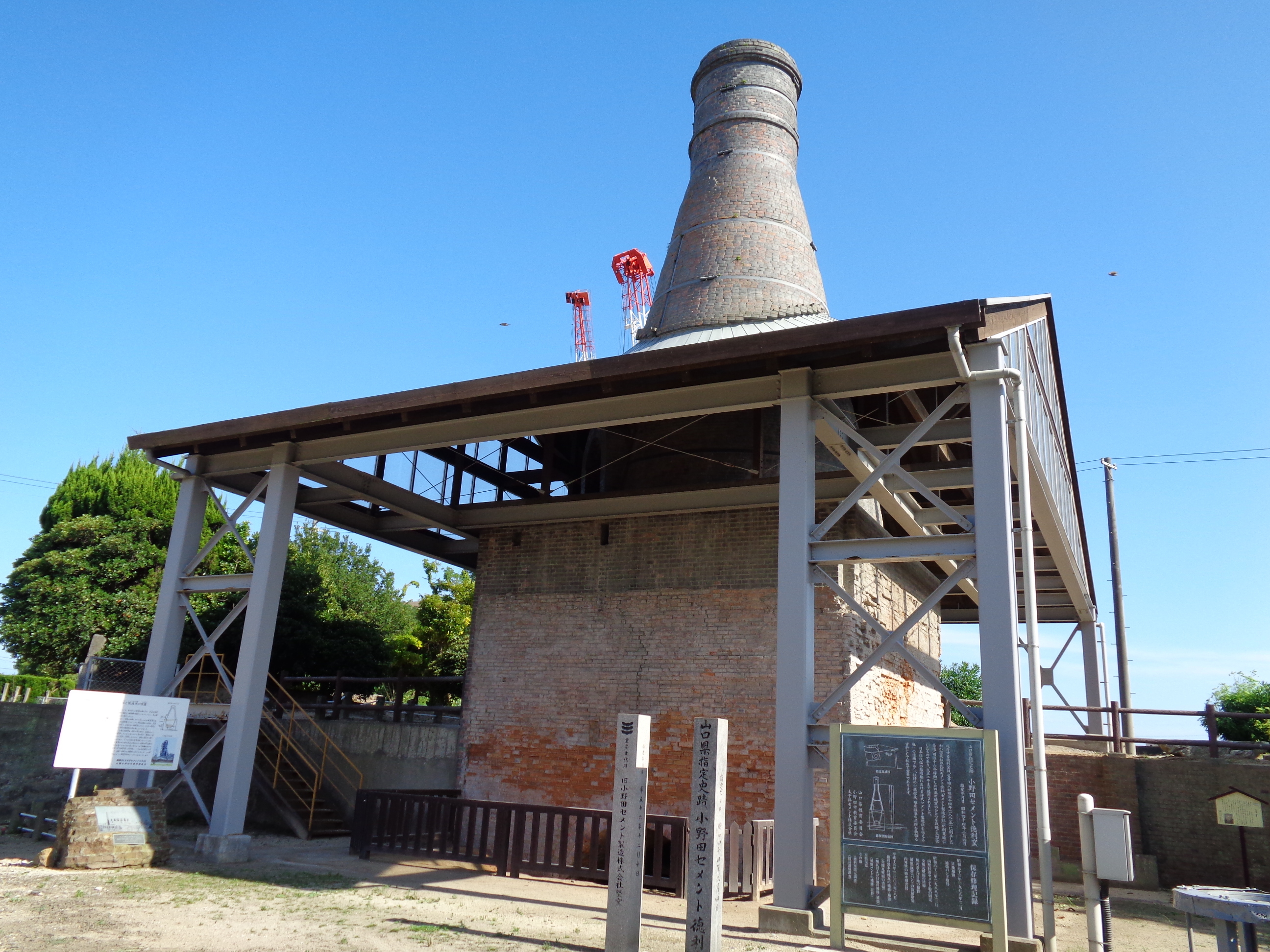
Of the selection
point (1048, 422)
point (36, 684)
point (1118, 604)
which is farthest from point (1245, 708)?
point (36, 684)

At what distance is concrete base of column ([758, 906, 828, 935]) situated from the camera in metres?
7.32

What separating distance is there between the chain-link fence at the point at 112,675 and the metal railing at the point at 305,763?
6.77 ft

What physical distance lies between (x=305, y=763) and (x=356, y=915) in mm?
8506

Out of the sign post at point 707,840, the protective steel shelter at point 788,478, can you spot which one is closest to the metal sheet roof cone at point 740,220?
the protective steel shelter at point 788,478

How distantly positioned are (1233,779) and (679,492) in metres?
9.07

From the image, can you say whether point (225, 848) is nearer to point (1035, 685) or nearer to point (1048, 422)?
point (1035, 685)

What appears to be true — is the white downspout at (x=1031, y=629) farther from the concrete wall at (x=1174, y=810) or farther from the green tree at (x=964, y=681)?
the green tree at (x=964, y=681)

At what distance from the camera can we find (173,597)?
42.0 feet

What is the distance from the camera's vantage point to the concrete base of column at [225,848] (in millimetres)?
10914

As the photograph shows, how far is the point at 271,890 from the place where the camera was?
895 centimetres

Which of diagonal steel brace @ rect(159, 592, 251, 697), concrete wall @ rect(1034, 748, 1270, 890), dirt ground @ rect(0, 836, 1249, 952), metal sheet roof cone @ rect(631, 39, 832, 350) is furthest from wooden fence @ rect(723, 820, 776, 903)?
metal sheet roof cone @ rect(631, 39, 832, 350)

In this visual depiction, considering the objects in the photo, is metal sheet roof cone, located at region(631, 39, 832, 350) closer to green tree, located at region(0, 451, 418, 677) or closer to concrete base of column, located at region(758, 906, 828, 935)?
concrete base of column, located at region(758, 906, 828, 935)

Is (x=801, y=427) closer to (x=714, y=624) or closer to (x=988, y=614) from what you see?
(x=988, y=614)

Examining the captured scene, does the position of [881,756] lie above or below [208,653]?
below
